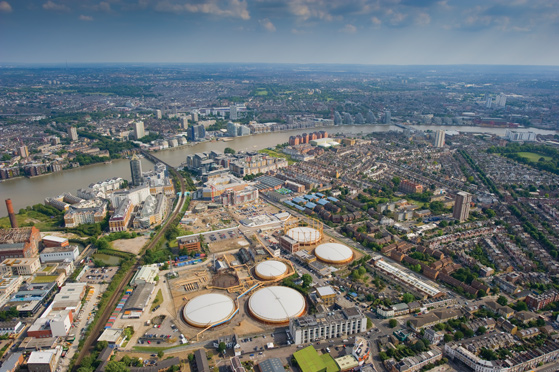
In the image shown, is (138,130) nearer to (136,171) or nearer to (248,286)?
(136,171)

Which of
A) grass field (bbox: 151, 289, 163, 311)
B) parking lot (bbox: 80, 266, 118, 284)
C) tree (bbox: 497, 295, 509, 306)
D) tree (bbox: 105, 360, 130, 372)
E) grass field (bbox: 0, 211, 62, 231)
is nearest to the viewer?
tree (bbox: 105, 360, 130, 372)

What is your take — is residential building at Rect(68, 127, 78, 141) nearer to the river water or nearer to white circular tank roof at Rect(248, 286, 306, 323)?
the river water

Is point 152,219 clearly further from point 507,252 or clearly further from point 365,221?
point 507,252

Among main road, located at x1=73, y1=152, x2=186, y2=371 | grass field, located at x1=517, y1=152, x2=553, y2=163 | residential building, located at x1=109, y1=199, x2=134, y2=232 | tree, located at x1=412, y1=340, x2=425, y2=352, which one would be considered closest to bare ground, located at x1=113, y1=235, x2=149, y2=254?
main road, located at x1=73, y1=152, x2=186, y2=371

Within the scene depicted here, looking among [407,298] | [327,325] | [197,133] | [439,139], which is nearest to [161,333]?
[327,325]

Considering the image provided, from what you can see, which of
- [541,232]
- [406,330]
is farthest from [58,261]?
[541,232]

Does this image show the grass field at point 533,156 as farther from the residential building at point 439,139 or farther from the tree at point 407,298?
the tree at point 407,298
